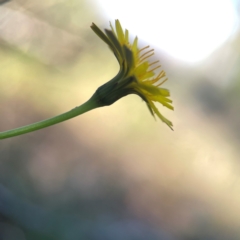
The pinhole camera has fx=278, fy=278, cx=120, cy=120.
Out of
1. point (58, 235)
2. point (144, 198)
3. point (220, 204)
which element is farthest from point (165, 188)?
point (58, 235)

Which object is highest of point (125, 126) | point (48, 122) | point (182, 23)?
point (182, 23)

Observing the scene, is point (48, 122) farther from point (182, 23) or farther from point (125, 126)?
point (182, 23)

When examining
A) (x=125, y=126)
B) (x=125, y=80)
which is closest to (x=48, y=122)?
(x=125, y=80)

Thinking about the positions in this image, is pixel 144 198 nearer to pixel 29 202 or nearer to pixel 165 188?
pixel 165 188

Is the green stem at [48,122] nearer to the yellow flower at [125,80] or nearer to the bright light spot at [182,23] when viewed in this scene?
the yellow flower at [125,80]

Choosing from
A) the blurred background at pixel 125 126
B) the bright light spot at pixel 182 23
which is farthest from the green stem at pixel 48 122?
the bright light spot at pixel 182 23

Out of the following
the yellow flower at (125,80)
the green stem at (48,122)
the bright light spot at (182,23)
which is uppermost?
the bright light spot at (182,23)

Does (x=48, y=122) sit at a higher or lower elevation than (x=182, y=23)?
lower

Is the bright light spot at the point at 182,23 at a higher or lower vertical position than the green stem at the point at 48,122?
higher
